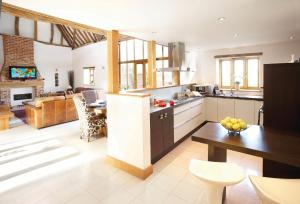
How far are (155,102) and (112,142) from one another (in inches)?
44.0

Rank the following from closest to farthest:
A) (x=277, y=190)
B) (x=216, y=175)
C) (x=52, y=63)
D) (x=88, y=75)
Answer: (x=277, y=190)
(x=216, y=175)
(x=88, y=75)
(x=52, y=63)

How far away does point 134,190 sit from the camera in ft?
7.76

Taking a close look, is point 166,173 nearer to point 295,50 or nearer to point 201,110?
point 201,110

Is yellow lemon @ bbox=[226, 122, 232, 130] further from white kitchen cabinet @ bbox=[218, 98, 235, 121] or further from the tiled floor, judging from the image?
white kitchen cabinet @ bbox=[218, 98, 235, 121]

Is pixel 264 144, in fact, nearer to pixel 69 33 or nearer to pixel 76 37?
pixel 76 37

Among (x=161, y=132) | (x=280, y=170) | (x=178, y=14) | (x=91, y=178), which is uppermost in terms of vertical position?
(x=178, y=14)

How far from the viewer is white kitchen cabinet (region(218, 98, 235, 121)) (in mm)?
4880

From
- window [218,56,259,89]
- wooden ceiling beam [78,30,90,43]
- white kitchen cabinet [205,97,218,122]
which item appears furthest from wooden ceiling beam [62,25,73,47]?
white kitchen cabinet [205,97,218,122]

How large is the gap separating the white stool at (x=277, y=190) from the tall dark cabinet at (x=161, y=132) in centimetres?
173

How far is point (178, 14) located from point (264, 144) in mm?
1858

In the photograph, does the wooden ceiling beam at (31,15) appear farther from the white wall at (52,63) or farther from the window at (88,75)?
the white wall at (52,63)

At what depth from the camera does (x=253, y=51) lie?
198 inches

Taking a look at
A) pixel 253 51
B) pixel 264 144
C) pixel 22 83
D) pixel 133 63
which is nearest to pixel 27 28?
pixel 22 83

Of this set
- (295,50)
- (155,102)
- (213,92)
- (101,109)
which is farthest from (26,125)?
(295,50)
